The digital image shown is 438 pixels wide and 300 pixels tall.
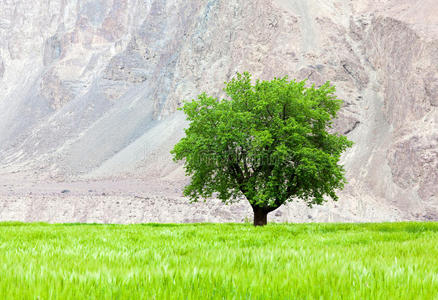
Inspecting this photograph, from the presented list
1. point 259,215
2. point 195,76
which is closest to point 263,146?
point 259,215

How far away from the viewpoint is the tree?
16688mm

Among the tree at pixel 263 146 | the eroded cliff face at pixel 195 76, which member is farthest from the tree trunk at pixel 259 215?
the eroded cliff face at pixel 195 76

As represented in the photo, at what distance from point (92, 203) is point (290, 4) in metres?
65.0

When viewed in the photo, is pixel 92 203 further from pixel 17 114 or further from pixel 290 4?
pixel 17 114

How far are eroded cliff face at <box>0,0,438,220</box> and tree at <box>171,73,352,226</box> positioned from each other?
25.2 metres

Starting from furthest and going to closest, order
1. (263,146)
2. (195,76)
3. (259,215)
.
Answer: (195,76) < (259,215) < (263,146)

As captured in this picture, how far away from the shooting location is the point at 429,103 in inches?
1933

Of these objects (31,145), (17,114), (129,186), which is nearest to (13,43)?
(17,114)

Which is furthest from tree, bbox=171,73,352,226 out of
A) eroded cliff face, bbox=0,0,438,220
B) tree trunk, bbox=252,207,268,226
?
eroded cliff face, bbox=0,0,438,220

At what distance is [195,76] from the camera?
296 feet

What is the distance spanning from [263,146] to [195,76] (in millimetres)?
76743

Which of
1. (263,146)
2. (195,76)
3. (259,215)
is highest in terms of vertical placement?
(195,76)

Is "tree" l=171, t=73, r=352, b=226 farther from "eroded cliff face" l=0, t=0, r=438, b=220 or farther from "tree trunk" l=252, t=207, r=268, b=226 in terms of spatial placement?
"eroded cliff face" l=0, t=0, r=438, b=220

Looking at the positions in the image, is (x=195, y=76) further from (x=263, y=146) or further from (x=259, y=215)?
(x=259, y=215)
